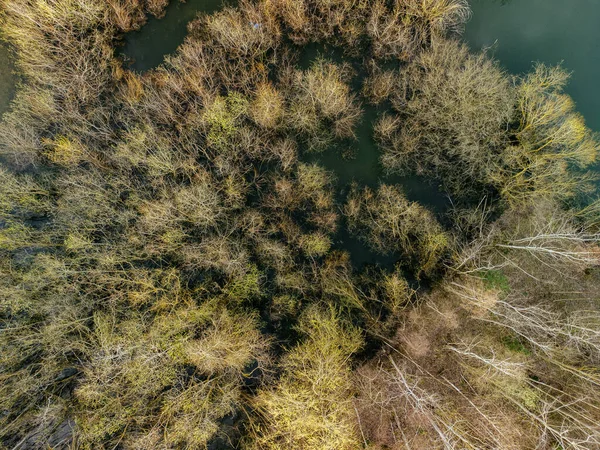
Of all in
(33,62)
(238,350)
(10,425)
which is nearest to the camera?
(10,425)

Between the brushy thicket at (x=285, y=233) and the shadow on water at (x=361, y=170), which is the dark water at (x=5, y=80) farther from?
the shadow on water at (x=361, y=170)

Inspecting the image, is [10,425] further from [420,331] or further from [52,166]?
[420,331]

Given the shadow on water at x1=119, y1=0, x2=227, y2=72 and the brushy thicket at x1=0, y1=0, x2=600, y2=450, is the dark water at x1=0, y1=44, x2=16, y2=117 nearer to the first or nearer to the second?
the brushy thicket at x1=0, y1=0, x2=600, y2=450

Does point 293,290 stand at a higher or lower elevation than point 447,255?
lower

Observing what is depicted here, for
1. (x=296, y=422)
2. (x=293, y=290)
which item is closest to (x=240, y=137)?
(x=293, y=290)

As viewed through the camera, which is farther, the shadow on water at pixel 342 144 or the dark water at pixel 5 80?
the shadow on water at pixel 342 144

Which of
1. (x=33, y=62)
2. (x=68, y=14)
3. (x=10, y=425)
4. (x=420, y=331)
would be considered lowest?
(x=10, y=425)

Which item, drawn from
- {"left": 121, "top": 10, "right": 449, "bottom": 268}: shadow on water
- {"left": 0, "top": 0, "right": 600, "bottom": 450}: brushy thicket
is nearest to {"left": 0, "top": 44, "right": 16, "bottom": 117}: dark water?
{"left": 0, "top": 0, "right": 600, "bottom": 450}: brushy thicket

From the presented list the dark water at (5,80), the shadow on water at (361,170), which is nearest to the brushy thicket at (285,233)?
the shadow on water at (361,170)
